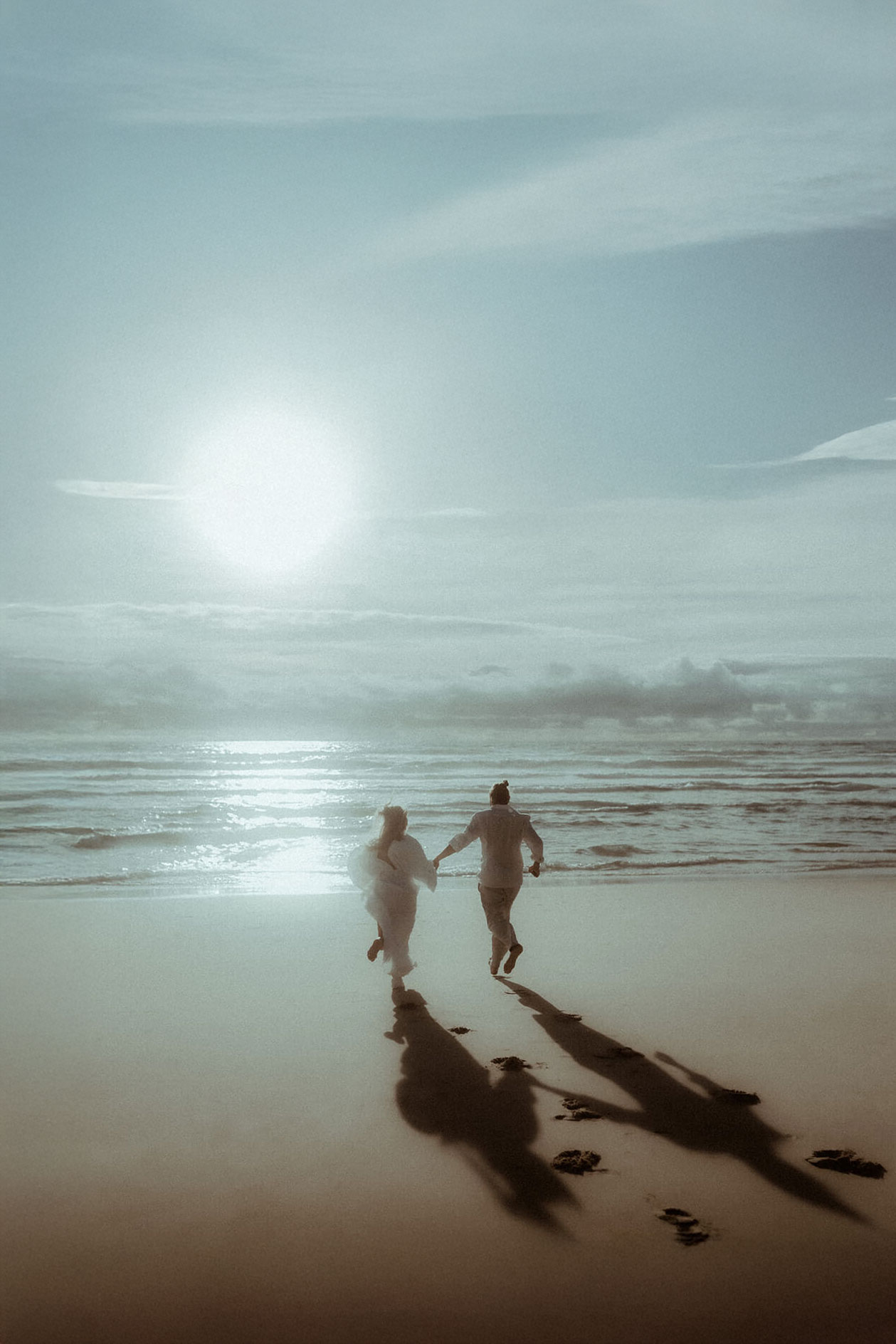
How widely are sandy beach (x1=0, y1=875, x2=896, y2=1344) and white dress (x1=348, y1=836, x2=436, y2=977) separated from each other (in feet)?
1.31

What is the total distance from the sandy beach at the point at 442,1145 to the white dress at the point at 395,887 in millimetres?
398

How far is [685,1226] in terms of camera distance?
4.43 m

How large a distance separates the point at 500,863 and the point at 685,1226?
15.1 ft

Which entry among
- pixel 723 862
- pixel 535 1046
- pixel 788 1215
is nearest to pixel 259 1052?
pixel 535 1046

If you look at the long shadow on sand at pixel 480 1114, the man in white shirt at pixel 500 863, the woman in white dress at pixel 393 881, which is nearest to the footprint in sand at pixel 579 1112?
the long shadow on sand at pixel 480 1114

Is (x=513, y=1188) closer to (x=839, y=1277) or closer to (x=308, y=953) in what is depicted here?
(x=839, y=1277)

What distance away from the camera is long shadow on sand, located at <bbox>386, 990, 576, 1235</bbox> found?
477cm

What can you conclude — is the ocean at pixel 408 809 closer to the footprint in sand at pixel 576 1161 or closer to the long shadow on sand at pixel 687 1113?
the long shadow on sand at pixel 687 1113

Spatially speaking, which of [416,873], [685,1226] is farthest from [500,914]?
[685,1226]

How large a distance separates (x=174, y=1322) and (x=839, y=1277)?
2.59 metres

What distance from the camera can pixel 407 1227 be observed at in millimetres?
4516

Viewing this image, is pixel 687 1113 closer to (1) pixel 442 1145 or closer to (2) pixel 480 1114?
(2) pixel 480 1114

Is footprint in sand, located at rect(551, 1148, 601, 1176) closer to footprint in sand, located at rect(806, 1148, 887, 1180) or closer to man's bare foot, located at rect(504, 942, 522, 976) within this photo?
footprint in sand, located at rect(806, 1148, 887, 1180)

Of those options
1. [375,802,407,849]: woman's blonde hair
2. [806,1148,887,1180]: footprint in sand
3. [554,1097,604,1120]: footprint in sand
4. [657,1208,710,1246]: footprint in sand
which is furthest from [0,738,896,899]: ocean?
[657,1208,710,1246]: footprint in sand
